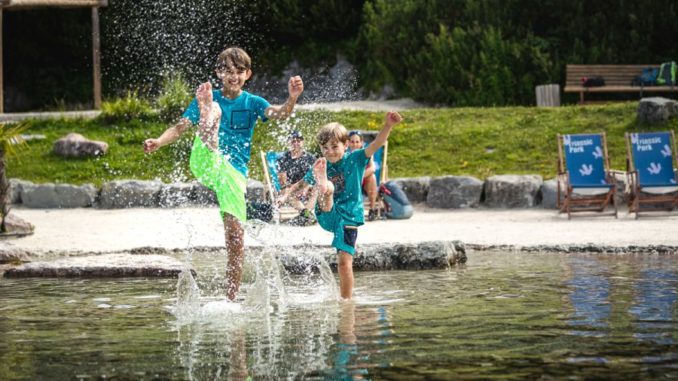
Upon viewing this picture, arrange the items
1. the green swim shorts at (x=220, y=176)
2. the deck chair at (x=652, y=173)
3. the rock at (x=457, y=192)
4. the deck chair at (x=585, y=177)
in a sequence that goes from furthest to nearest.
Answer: the rock at (x=457, y=192) → the deck chair at (x=585, y=177) → the deck chair at (x=652, y=173) → the green swim shorts at (x=220, y=176)

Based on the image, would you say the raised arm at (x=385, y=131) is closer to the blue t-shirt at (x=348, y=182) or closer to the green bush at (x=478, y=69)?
the blue t-shirt at (x=348, y=182)

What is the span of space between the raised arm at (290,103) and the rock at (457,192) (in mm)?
8601

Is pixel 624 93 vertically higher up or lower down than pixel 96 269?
higher up

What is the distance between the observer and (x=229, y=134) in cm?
748

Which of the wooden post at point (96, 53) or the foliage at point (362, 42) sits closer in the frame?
the wooden post at point (96, 53)

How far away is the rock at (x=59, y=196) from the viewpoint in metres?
17.1

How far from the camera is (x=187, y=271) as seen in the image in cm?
783

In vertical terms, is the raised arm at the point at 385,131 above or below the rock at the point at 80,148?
above

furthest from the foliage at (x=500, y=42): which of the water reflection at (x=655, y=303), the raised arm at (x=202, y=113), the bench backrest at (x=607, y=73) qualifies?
the raised arm at (x=202, y=113)

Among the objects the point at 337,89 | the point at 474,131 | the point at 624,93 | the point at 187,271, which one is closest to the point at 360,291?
the point at 187,271

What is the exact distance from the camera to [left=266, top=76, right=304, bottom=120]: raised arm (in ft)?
23.9

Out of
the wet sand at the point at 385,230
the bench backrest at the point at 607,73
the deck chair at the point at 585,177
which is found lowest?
the wet sand at the point at 385,230

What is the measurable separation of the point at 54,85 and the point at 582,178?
17.3m

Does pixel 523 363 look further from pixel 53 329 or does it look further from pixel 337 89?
pixel 337 89
